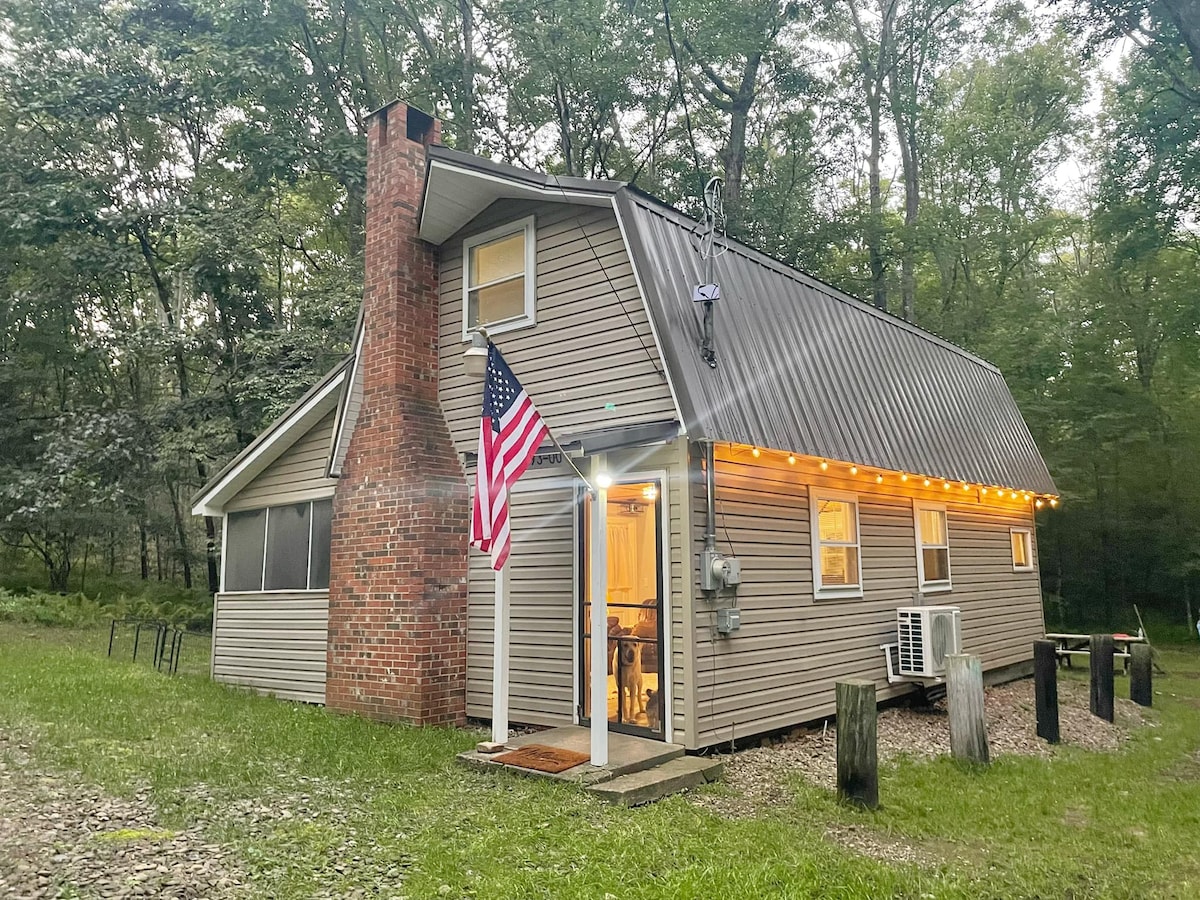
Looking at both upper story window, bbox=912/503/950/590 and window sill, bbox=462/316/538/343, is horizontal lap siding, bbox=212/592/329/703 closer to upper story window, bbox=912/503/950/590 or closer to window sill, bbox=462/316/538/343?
window sill, bbox=462/316/538/343

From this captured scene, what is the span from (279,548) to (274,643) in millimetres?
1225

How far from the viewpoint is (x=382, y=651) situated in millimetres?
8297

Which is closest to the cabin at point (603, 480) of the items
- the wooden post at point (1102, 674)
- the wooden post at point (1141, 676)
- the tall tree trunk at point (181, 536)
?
the wooden post at point (1102, 674)

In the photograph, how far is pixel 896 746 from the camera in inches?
303

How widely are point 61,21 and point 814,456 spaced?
19460 millimetres

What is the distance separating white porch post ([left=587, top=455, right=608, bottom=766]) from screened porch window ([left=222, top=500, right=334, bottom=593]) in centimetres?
481

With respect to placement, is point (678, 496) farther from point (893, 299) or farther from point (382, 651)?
point (893, 299)

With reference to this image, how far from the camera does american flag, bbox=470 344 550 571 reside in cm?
659

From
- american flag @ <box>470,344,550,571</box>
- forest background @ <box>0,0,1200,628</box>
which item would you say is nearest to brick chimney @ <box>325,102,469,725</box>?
american flag @ <box>470,344,550,571</box>

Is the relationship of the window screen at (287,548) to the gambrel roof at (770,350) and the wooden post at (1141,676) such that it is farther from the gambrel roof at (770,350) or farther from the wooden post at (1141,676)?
the wooden post at (1141,676)

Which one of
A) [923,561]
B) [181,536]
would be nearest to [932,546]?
[923,561]

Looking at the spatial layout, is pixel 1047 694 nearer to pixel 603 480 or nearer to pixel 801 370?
pixel 801 370

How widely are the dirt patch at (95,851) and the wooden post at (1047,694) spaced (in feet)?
25.0

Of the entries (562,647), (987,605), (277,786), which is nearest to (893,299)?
(987,605)
